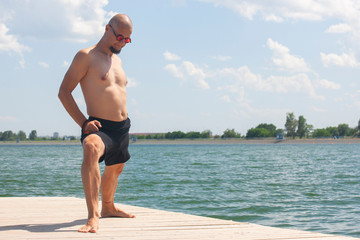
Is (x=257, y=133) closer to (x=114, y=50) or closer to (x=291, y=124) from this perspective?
(x=291, y=124)

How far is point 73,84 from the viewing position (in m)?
4.73

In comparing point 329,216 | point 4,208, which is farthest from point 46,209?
point 329,216

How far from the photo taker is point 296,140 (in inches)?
5517

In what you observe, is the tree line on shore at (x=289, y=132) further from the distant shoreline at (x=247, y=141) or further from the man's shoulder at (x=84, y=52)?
the man's shoulder at (x=84, y=52)

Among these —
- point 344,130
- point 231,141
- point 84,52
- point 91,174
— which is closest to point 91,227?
point 91,174

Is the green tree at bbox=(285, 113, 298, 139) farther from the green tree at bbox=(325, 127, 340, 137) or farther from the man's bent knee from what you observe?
the man's bent knee

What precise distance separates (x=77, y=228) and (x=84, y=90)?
4.73ft

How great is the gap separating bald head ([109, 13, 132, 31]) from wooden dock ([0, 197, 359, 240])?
213 cm

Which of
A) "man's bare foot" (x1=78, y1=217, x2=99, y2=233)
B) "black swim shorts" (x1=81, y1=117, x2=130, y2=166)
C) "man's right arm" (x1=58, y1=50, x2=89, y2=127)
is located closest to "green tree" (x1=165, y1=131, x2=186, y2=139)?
"black swim shorts" (x1=81, y1=117, x2=130, y2=166)

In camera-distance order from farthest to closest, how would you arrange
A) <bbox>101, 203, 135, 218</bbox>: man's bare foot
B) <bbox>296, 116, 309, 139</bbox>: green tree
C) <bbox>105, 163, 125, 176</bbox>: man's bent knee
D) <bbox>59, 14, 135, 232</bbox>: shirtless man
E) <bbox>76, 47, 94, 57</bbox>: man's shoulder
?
<bbox>296, 116, 309, 139</bbox>: green tree, <bbox>101, 203, 135, 218</bbox>: man's bare foot, <bbox>105, 163, 125, 176</bbox>: man's bent knee, <bbox>76, 47, 94, 57</bbox>: man's shoulder, <bbox>59, 14, 135, 232</bbox>: shirtless man

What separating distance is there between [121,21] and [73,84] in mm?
851

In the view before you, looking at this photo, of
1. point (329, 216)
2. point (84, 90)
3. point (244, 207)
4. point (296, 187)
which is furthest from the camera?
point (296, 187)

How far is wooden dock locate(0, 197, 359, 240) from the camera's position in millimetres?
4145

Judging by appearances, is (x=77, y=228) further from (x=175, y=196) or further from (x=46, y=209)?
(x=175, y=196)
